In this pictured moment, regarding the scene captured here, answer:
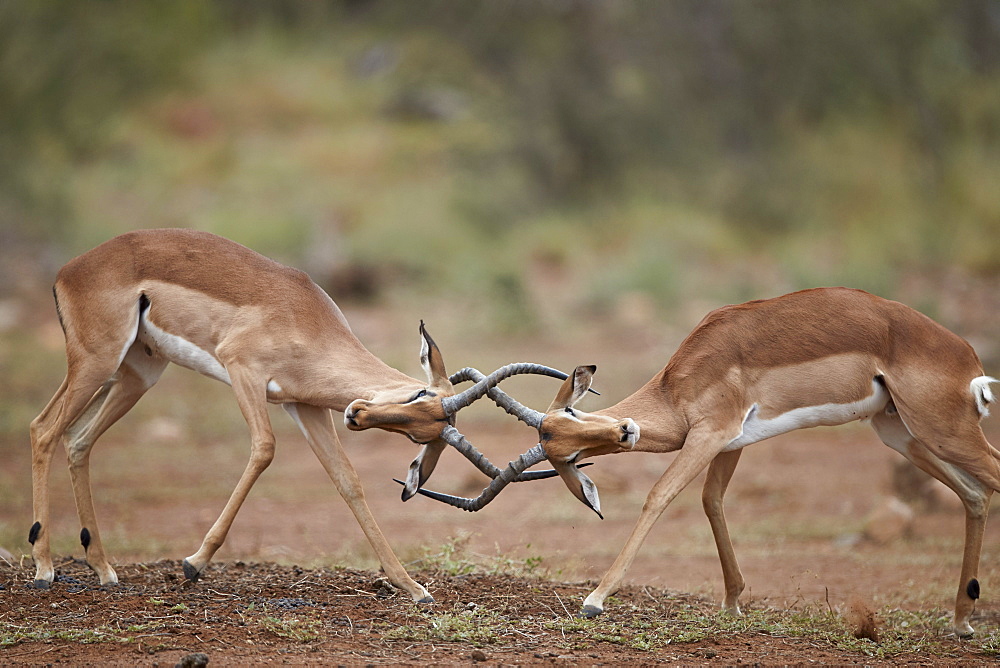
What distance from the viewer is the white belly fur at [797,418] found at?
16.2 ft

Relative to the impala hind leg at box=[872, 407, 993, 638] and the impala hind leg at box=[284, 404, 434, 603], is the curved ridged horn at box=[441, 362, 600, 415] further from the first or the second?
the impala hind leg at box=[872, 407, 993, 638]

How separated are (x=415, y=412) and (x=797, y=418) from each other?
1870 millimetres

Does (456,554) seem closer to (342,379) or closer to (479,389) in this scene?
(342,379)

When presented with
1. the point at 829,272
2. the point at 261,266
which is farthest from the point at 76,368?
the point at 829,272

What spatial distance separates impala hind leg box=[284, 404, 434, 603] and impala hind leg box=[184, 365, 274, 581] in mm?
252

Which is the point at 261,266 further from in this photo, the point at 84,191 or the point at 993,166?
the point at 993,166

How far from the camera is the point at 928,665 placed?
14.5 ft

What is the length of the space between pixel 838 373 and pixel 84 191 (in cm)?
1684

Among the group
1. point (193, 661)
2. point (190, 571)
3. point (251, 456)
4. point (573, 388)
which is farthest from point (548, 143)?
point (193, 661)

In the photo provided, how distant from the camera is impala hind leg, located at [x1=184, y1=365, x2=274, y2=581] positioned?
4.85m

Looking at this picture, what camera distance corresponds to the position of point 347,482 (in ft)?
16.7

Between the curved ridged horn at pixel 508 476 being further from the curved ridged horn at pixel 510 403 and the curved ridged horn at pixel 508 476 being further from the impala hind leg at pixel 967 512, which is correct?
the impala hind leg at pixel 967 512

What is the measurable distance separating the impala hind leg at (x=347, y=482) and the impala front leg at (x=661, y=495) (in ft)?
2.77

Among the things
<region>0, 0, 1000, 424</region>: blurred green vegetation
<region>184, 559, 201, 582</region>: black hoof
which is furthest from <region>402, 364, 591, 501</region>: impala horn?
<region>0, 0, 1000, 424</region>: blurred green vegetation
